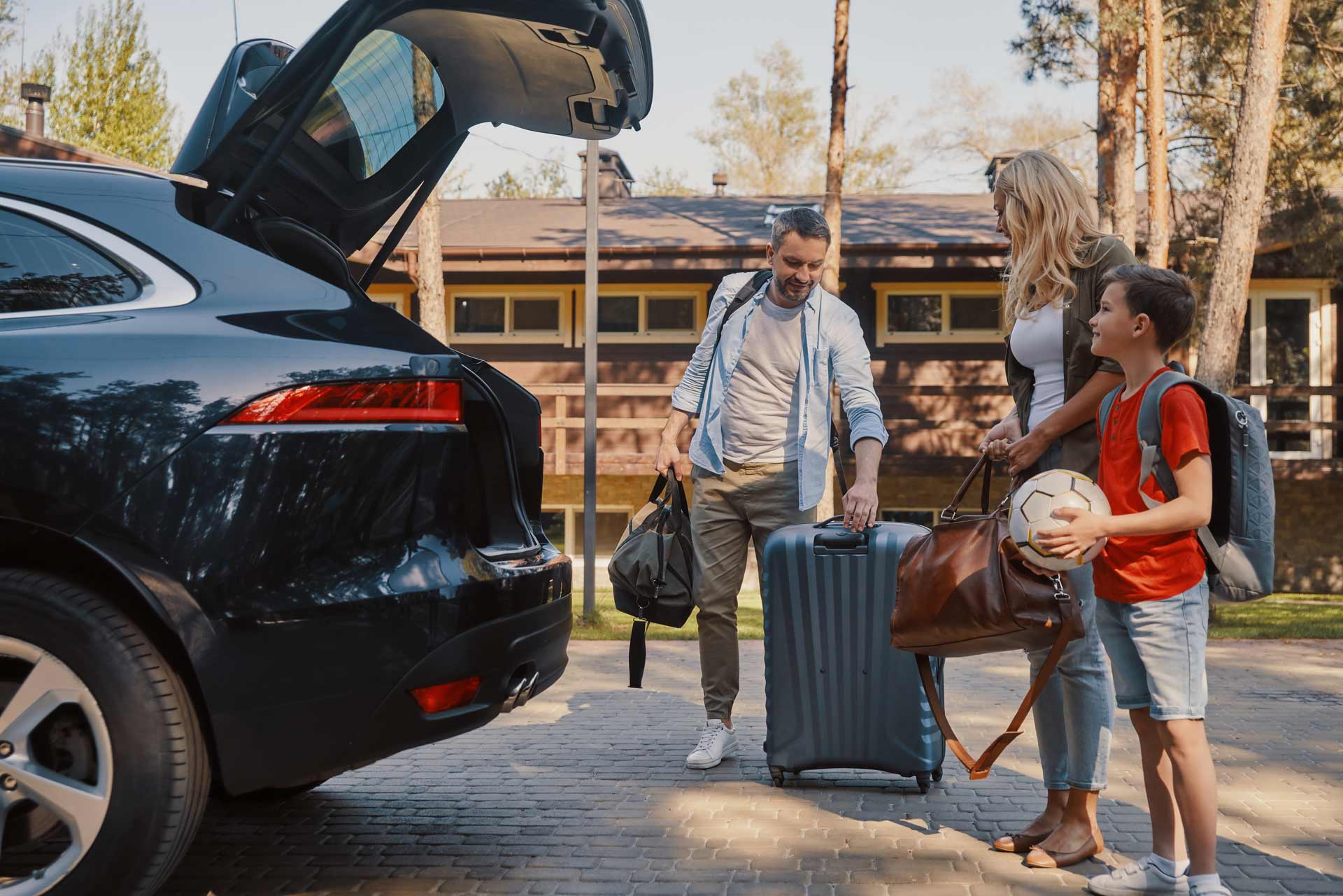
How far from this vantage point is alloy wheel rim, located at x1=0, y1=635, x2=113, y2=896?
281 cm

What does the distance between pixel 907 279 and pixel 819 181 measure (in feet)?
85.1

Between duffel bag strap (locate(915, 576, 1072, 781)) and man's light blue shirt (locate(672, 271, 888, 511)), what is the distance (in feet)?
3.68

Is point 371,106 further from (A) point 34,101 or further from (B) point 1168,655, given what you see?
(A) point 34,101

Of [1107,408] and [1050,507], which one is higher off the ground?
[1107,408]

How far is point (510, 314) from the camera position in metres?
20.5

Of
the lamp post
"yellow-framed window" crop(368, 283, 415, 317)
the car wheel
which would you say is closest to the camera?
the car wheel

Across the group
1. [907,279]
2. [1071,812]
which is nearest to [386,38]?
[1071,812]

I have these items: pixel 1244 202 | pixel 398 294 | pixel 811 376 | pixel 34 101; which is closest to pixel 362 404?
pixel 811 376

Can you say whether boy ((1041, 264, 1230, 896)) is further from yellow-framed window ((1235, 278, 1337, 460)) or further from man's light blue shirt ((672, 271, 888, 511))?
yellow-framed window ((1235, 278, 1337, 460))

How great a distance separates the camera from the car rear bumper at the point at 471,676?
296 centimetres

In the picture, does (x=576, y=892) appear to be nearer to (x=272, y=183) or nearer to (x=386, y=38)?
(x=272, y=183)

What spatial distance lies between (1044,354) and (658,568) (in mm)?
1810

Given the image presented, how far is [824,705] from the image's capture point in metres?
4.52

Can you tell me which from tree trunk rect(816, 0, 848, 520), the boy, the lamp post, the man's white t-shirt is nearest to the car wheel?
the boy
